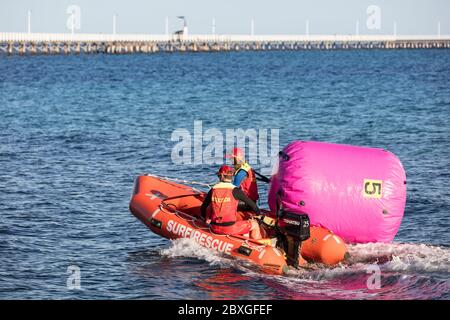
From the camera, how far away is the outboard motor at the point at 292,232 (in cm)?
1510

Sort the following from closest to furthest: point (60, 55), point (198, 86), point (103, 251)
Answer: point (103, 251) < point (198, 86) < point (60, 55)

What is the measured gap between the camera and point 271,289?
14.5 meters

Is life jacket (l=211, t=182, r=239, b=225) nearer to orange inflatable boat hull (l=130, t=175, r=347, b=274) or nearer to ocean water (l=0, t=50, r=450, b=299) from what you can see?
orange inflatable boat hull (l=130, t=175, r=347, b=274)

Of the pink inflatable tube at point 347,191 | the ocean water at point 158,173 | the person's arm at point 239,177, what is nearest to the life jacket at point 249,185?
the person's arm at point 239,177

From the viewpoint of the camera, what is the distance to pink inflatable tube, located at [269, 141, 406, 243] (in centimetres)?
1534

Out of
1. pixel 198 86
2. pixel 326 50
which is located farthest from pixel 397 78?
pixel 326 50

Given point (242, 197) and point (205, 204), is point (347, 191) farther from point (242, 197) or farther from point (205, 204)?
point (205, 204)

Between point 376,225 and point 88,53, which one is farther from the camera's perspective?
point 88,53

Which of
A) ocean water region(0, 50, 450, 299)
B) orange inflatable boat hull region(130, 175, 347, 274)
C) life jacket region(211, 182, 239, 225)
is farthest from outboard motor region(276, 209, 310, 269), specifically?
life jacket region(211, 182, 239, 225)

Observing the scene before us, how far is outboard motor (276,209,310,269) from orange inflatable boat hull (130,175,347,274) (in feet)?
0.69

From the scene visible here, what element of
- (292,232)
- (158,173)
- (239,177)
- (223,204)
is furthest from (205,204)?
(158,173)

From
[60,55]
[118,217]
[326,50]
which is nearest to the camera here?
[118,217]
